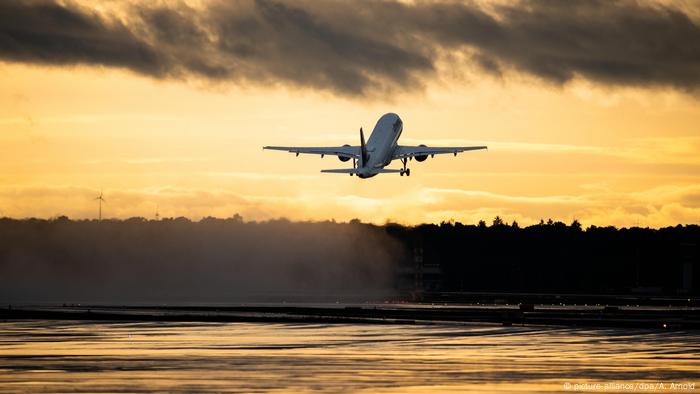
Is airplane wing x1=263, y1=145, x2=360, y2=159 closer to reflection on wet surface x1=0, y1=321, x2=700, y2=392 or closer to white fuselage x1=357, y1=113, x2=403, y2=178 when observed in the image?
white fuselage x1=357, y1=113, x2=403, y2=178

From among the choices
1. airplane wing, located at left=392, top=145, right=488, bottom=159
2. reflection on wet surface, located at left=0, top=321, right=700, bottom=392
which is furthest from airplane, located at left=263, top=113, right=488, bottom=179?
reflection on wet surface, located at left=0, top=321, right=700, bottom=392

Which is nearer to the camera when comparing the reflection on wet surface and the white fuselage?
the reflection on wet surface

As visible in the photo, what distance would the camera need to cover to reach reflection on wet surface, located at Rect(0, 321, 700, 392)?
7719cm

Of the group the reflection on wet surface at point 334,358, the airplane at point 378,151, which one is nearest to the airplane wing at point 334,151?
the airplane at point 378,151

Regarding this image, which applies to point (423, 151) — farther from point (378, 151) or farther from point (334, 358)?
point (334, 358)

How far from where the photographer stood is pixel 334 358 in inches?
3637

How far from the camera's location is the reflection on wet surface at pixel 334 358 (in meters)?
77.2

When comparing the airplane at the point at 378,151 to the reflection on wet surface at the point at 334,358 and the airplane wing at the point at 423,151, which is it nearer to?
the airplane wing at the point at 423,151

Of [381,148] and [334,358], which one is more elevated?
[381,148]

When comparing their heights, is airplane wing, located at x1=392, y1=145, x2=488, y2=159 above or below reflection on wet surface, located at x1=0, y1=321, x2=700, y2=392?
above

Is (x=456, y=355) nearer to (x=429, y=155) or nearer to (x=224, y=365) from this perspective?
(x=224, y=365)

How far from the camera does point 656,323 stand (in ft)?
444

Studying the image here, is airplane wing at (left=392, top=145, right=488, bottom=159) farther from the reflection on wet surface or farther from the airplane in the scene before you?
the reflection on wet surface

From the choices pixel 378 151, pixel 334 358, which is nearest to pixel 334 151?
pixel 378 151
